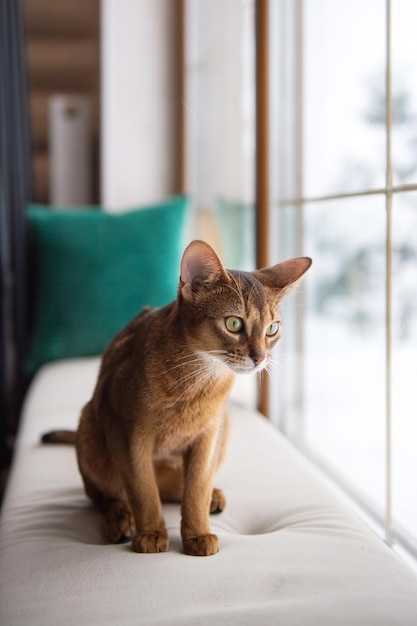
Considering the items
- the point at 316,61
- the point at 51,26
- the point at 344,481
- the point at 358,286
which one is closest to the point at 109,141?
the point at 51,26

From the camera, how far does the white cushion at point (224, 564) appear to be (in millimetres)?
918

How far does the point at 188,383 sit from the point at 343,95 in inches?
38.5

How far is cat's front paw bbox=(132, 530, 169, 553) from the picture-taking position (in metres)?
1.11

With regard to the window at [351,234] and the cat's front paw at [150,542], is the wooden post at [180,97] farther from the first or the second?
the cat's front paw at [150,542]

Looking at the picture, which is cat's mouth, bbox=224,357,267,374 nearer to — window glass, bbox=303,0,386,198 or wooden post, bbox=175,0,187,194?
window glass, bbox=303,0,386,198

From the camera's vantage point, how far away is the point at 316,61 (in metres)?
1.93

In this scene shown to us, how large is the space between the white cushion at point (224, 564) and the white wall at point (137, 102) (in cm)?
183

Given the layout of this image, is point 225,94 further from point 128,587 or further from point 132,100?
point 128,587

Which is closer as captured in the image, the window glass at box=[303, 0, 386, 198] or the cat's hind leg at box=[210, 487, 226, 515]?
the cat's hind leg at box=[210, 487, 226, 515]

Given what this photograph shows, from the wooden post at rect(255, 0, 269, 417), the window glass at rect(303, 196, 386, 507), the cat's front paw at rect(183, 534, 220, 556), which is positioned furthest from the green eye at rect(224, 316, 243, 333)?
the wooden post at rect(255, 0, 269, 417)

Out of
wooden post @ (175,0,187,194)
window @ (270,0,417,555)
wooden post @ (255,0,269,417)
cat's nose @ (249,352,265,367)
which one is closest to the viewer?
cat's nose @ (249,352,265,367)

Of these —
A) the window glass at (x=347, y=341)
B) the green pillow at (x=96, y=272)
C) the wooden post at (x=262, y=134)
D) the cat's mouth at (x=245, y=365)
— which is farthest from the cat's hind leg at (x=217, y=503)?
the green pillow at (x=96, y=272)

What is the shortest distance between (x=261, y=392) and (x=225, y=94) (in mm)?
1049

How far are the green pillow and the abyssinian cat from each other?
118 cm
